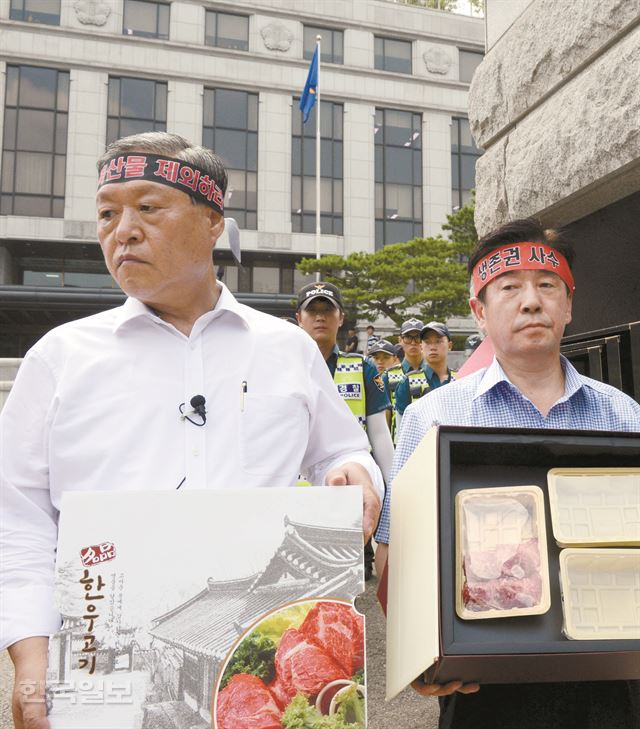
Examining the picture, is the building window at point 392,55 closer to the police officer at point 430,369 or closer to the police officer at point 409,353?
the police officer at point 409,353

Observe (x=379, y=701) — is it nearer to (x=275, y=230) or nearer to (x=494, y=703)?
(x=494, y=703)

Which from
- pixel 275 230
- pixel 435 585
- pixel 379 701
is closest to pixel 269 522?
pixel 435 585

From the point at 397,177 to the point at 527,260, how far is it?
1239 inches

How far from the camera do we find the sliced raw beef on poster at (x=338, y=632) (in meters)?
1.24

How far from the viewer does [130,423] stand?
59.8 inches

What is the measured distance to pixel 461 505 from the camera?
4.66 ft

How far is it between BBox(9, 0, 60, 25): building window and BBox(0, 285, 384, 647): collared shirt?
33.9 m

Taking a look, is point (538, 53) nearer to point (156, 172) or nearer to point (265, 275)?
point (156, 172)

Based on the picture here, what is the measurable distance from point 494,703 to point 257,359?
3.66ft

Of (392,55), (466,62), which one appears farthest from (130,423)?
(466,62)

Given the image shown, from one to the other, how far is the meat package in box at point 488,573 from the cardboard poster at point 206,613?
0.15 metres

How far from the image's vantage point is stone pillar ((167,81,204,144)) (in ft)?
96.7

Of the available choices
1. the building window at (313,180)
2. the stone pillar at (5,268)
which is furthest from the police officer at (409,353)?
the stone pillar at (5,268)

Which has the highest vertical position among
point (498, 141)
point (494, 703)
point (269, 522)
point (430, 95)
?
point (430, 95)
